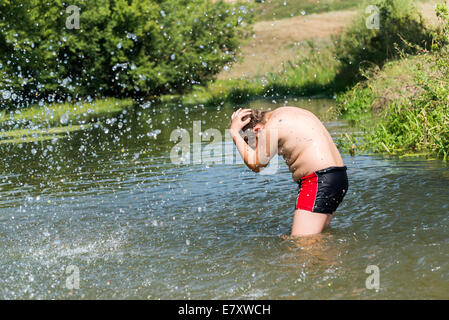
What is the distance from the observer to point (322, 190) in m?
6.09

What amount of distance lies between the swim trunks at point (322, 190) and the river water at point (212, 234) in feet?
1.18

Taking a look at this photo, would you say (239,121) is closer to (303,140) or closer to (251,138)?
(251,138)

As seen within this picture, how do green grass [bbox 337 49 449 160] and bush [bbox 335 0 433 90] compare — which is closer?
green grass [bbox 337 49 449 160]

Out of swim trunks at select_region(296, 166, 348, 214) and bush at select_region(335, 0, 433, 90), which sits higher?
bush at select_region(335, 0, 433, 90)

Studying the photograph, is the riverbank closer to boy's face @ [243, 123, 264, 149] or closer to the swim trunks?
the swim trunks

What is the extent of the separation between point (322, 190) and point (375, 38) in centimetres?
1984

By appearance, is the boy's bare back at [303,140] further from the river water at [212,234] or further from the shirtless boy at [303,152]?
the river water at [212,234]

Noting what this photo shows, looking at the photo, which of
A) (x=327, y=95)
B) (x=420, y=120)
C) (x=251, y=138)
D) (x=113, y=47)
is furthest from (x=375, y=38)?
(x=251, y=138)

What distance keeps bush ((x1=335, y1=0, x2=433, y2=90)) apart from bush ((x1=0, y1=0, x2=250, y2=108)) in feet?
25.0

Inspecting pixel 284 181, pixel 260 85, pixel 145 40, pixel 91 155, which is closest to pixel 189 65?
pixel 145 40

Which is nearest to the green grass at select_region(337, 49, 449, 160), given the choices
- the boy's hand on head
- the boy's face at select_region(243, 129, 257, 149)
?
the boy's face at select_region(243, 129, 257, 149)

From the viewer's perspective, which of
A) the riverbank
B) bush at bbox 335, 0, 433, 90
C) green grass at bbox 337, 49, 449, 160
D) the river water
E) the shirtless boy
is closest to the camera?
the river water

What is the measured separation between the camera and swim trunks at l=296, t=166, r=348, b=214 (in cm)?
609

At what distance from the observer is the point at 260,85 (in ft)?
98.3
